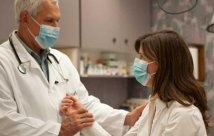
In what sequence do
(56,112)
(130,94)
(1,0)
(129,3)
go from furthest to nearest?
(130,94)
(129,3)
(1,0)
(56,112)

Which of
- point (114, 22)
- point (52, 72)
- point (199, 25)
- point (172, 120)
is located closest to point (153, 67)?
point (172, 120)

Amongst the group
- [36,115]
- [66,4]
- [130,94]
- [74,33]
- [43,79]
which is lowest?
[130,94]

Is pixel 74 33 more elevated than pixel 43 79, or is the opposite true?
pixel 74 33

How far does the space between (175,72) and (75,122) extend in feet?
1.74

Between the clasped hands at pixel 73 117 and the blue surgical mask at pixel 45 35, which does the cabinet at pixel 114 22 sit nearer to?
the blue surgical mask at pixel 45 35

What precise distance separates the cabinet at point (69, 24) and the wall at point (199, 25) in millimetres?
1154

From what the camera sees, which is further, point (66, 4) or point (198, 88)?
point (66, 4)

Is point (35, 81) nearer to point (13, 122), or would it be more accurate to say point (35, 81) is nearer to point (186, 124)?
point (13, 122)

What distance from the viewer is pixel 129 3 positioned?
3.29 m

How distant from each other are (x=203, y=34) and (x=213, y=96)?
0.60 meters

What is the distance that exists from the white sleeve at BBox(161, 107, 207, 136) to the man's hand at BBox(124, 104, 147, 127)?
1.73 feet

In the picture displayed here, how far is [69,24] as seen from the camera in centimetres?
265

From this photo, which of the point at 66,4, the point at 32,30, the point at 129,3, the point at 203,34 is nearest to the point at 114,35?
the point at 129,3

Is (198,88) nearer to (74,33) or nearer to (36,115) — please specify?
(36,115)
